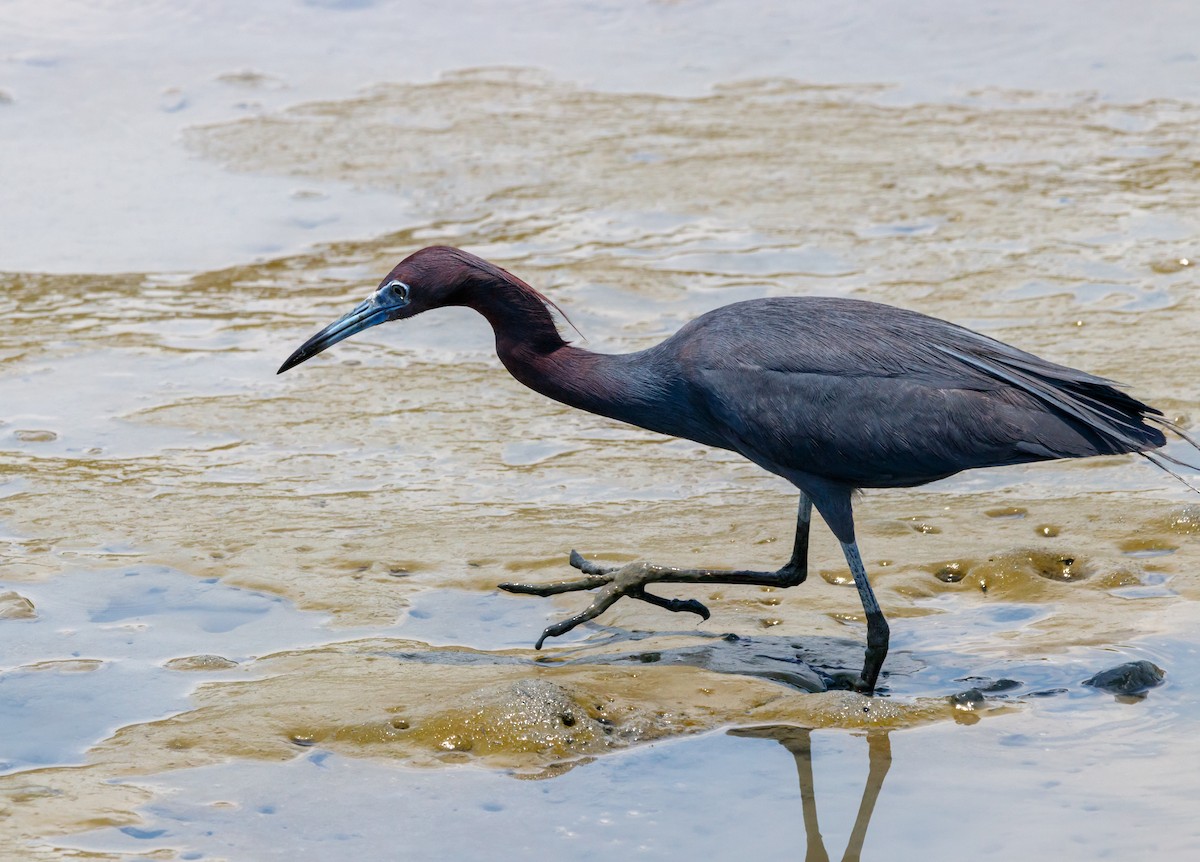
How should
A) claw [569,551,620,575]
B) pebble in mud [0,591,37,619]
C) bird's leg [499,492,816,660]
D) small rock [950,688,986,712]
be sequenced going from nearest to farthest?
small rock [950,688,986,712]
pebble in mud [0,591,37,619]
bird's leg [499,492,816,660]
claw [569,551,620,575]

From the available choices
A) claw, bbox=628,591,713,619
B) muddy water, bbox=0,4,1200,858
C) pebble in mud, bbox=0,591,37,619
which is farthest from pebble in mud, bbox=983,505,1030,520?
pebble in mud, bbox=0,591,37,619

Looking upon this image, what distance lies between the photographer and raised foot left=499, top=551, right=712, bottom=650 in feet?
19.4

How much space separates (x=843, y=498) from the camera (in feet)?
18.8

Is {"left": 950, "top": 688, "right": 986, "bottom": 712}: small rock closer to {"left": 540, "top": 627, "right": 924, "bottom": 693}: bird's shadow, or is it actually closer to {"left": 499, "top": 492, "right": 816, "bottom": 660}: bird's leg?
{"left": 540, "top": 627, "right": 924, "bottom": 693}: bird's shadow

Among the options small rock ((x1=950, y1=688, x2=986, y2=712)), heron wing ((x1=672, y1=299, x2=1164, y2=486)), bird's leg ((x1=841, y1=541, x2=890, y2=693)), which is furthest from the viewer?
heron wing ((x1=672, y1=299, x2=1164, y2=486))

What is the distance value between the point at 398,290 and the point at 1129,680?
2898 mm

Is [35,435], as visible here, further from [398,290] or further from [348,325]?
[398,290]

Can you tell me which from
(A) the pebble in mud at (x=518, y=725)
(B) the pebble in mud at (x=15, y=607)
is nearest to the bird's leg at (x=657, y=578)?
(A) the pebble in mud at (x=518, y=725)

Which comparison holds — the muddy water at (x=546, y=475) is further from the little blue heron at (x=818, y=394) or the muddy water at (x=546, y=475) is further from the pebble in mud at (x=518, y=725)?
the little blue heron at (x=818, y=394)

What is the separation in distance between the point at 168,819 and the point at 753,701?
1.93m

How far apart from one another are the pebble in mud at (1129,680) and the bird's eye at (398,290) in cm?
278

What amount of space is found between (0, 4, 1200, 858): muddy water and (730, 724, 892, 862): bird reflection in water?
0.05 feet

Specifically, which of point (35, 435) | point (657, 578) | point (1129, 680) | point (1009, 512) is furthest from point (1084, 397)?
point (35, 435)

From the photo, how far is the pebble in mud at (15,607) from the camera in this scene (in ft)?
19.2
